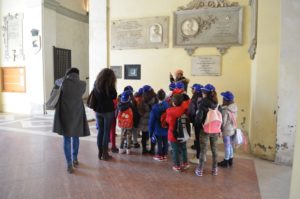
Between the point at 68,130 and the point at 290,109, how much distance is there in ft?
11.6

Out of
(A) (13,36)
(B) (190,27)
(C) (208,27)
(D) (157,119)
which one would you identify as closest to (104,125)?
(D) (157,119)

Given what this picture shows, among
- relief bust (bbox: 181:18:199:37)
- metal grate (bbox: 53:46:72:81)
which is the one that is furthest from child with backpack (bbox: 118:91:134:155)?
metal grate (bbox: 53:46:72:81)

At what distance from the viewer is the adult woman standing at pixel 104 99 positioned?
13.6 ft

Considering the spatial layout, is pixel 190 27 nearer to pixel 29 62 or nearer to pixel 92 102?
pixel 92 102

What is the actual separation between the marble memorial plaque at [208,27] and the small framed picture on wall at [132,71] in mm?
1291

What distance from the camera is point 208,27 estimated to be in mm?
6727

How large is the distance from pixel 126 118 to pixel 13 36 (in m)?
7.52

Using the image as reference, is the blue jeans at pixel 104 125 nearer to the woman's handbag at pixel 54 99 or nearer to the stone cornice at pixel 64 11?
the woman's handbag at pixel 54 99

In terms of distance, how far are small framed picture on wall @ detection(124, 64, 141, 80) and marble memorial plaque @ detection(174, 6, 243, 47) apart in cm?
129

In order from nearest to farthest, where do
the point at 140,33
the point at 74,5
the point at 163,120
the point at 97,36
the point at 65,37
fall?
the point at 163,120
the point at 140,33
the point at 97,36
the point at 65,37
the point at 74,5

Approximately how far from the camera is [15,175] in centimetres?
380

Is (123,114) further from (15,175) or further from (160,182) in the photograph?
(15,175)

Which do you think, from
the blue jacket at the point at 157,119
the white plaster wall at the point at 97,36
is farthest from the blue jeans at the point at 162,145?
the white plaster wall at the point at 97,36

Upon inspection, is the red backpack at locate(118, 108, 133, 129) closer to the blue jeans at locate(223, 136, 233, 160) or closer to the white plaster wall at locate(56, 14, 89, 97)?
the blue jeans at locate(223, 136, 233, 160)
